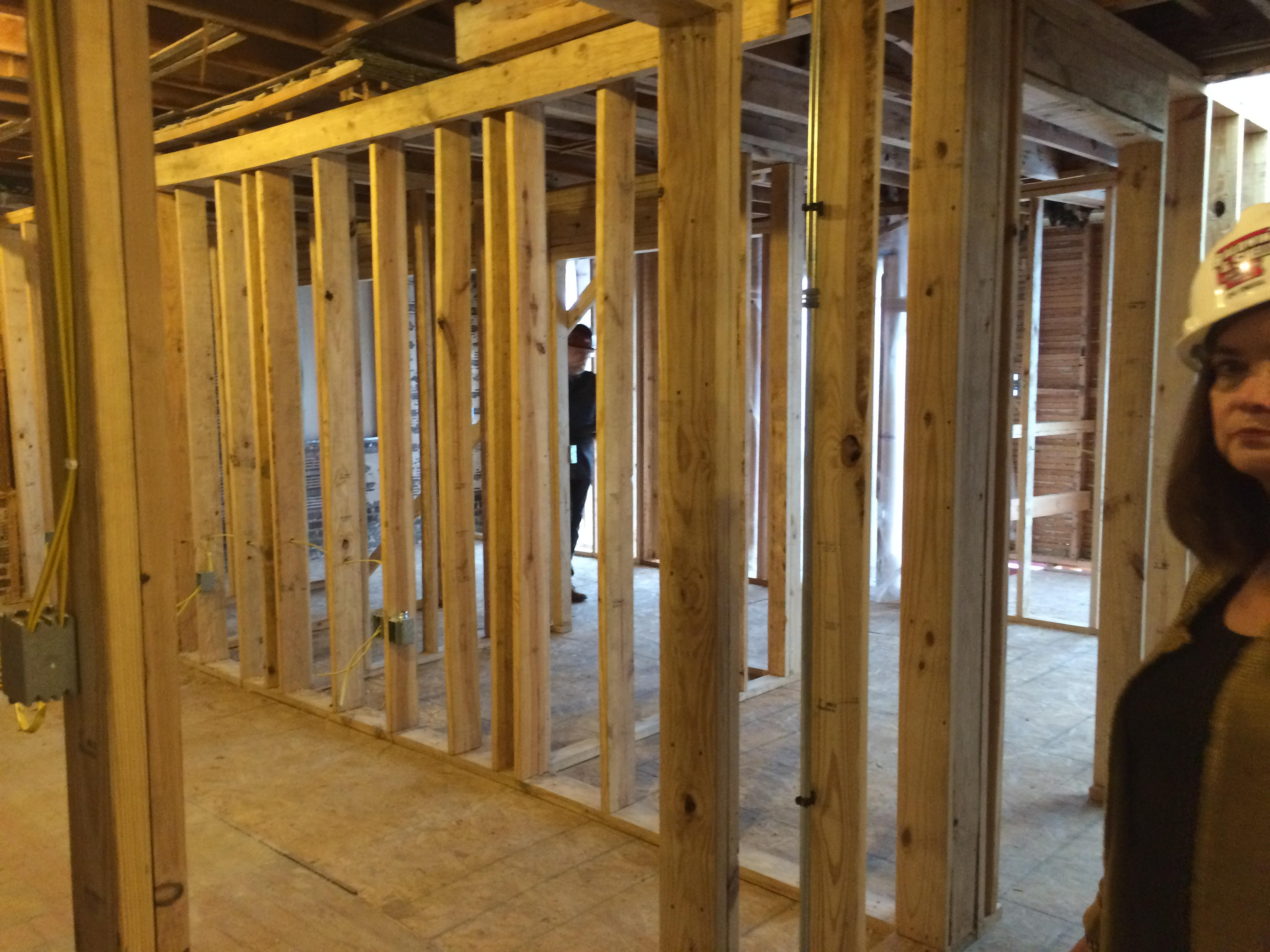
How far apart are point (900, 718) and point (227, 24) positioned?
9.41 ft

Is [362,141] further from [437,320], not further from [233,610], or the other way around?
[233,610]

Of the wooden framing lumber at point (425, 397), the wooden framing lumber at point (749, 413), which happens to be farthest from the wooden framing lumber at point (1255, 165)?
the wooden framing lumber at point (425, 397)

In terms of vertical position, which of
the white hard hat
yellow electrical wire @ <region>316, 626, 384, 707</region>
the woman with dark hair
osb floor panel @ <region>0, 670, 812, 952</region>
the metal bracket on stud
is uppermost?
the white hard hat

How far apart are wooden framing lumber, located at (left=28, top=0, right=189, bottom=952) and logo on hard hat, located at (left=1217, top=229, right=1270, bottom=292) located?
114 centimetres

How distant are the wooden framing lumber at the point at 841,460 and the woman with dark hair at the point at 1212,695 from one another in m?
0.76

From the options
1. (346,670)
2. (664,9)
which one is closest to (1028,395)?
(346,670)

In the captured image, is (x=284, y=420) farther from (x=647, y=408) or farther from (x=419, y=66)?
(x=647, y=408)

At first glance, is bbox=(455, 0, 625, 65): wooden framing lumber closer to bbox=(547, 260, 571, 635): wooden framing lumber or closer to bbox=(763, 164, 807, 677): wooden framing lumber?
bbox=(547, 260, 571, 635): wooden framing lumber

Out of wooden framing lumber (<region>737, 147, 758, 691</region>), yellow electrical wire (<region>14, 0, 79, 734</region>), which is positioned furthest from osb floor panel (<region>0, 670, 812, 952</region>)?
yellow electrical wire (<region>14, 0, 79, 734</region>)

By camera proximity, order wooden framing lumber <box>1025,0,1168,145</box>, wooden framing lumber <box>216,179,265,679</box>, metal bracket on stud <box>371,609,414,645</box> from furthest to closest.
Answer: wooden framing lumber <box>216,179,265,679</box> → metal bracket on stud <box>371,609,414,645</box> → wooden framing lumber <box>1025,0,1168,145</box>

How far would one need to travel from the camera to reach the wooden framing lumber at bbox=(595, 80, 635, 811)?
2.83m

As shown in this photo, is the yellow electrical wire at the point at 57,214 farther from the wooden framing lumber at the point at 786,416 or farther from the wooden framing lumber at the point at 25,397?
the wooden framing lumber at the point at 25,397

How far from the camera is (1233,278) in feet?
3.45

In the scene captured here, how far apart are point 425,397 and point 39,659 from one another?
3849mm
